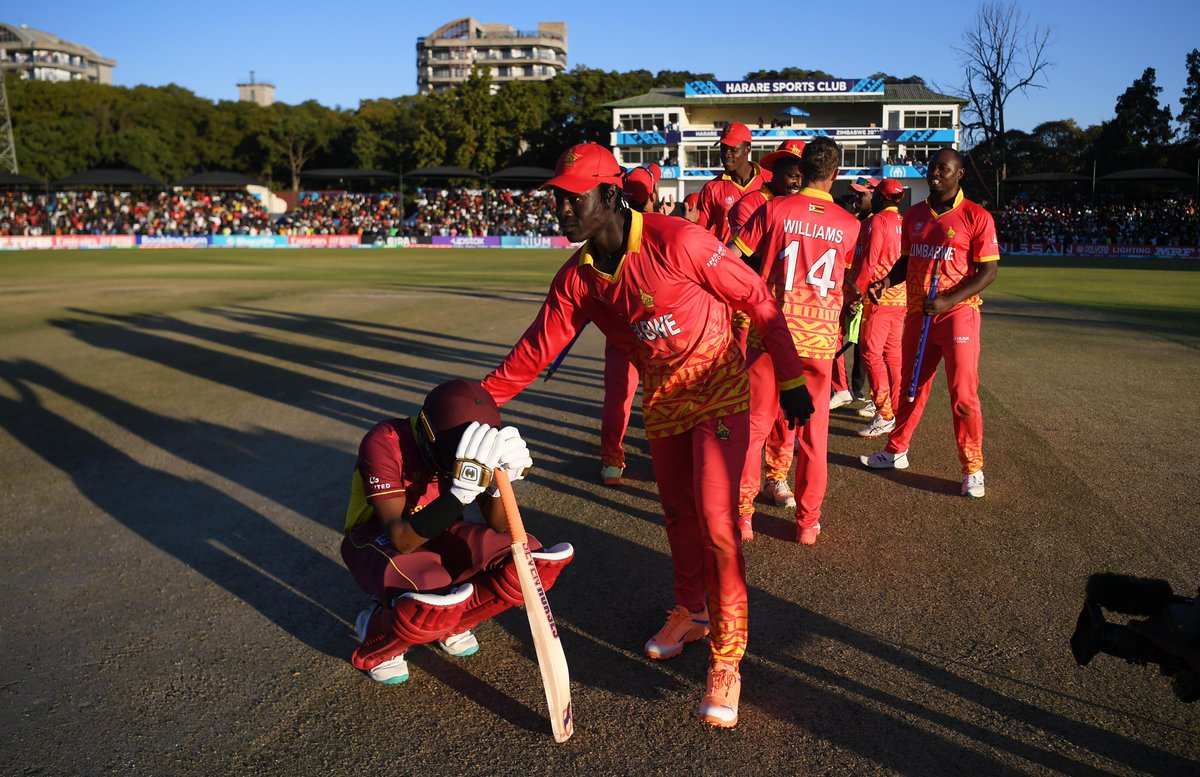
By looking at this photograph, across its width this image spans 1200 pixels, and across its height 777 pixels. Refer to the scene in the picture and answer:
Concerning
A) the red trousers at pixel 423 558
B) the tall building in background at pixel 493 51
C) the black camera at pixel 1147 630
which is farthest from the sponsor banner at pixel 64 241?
the tall building in background at pixel 493 51

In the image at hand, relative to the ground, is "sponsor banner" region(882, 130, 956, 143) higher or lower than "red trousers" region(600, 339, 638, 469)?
higher

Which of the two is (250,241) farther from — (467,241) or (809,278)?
(809,278)

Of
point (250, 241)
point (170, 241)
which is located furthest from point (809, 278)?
point (170, 241)

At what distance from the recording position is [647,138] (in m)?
69.8

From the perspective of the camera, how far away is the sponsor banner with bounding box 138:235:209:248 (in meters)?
50.7

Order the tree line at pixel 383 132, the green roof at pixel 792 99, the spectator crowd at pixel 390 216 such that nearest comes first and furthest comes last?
the spectator crowd at pixel 390 216, the tree line at pixel 383 132, the green roof at pixel 792 99

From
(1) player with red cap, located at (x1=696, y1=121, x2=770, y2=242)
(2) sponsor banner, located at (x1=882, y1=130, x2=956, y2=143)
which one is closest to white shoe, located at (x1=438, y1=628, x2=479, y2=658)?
(1) player with red cap, located at (x1=696, y1=121, x2=770, y2=242)

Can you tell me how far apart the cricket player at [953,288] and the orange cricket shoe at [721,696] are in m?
3.52

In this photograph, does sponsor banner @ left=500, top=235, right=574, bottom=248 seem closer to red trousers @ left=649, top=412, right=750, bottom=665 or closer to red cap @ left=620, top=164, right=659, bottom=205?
red cap @ left=620, top=164, right=659, bottom=205

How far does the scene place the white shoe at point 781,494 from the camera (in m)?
6.53

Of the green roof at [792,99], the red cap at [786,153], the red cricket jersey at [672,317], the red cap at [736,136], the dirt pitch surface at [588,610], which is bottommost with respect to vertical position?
the dirt pitch surface at [588,610]

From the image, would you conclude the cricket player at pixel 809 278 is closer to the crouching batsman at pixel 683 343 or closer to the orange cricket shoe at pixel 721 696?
the crouching batsman at pixel 683 343

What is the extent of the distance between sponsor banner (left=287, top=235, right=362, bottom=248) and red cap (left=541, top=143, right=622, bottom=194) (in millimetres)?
50307

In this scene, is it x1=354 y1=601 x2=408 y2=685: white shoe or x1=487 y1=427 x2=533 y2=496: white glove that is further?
x1=354 y1=601 x2=408 y2=685: white shoe
